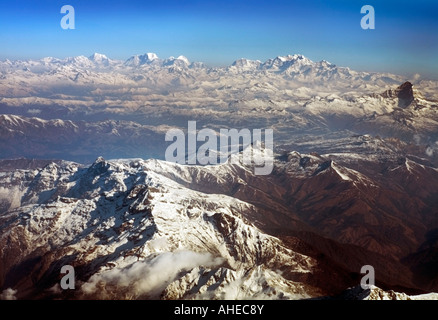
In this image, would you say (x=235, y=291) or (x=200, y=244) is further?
(x=200, y=244)

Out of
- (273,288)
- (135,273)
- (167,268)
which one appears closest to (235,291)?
(273,288)
